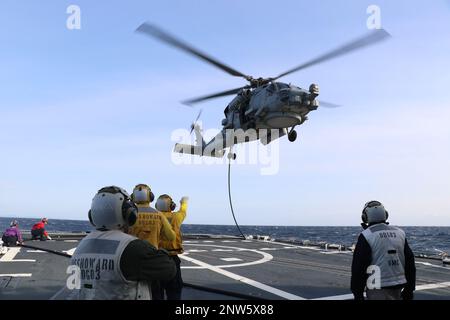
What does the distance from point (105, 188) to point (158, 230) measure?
277 centimetres

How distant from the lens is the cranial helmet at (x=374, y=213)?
17.9 ft

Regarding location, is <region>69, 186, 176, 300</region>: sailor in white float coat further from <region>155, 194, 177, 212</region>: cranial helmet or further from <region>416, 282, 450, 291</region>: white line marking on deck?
<region>416, 282, 450, 291</region>: white line marking on deck

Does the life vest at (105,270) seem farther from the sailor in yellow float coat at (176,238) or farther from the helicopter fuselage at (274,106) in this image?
the helicopter fuselage at (274,106)

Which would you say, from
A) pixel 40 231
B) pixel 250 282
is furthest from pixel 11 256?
pixel 250 282

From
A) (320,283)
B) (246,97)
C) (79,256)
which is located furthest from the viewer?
(246,97)

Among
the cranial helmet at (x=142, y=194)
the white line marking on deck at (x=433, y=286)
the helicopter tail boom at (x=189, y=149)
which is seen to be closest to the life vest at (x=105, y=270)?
the cranial helmet at (x=142, y=194)

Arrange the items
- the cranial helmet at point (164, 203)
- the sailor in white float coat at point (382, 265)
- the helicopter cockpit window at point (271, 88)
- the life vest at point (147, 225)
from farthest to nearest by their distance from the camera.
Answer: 1. the helicopter cockpit window at point (271, 88)
2. the cranial helmet at point (164, 203)
3. the life vest at point (147, 225)
4. the sailor in white float coat at point (382, 265)

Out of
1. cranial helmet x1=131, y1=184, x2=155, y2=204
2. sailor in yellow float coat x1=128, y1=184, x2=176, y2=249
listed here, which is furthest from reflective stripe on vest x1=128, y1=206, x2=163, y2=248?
cranial helmet x1=131, y1=184, x2=155, y2=204

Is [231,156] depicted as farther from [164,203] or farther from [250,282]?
[164,203]

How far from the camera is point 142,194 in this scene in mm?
6344

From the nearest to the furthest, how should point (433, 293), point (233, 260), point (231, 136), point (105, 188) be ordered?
1. point (105, 188)
2. point (433, 293)
3. point (233, 260)
4. point (231, 136)

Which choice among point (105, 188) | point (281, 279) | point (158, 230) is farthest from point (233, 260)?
point (105, 188)
